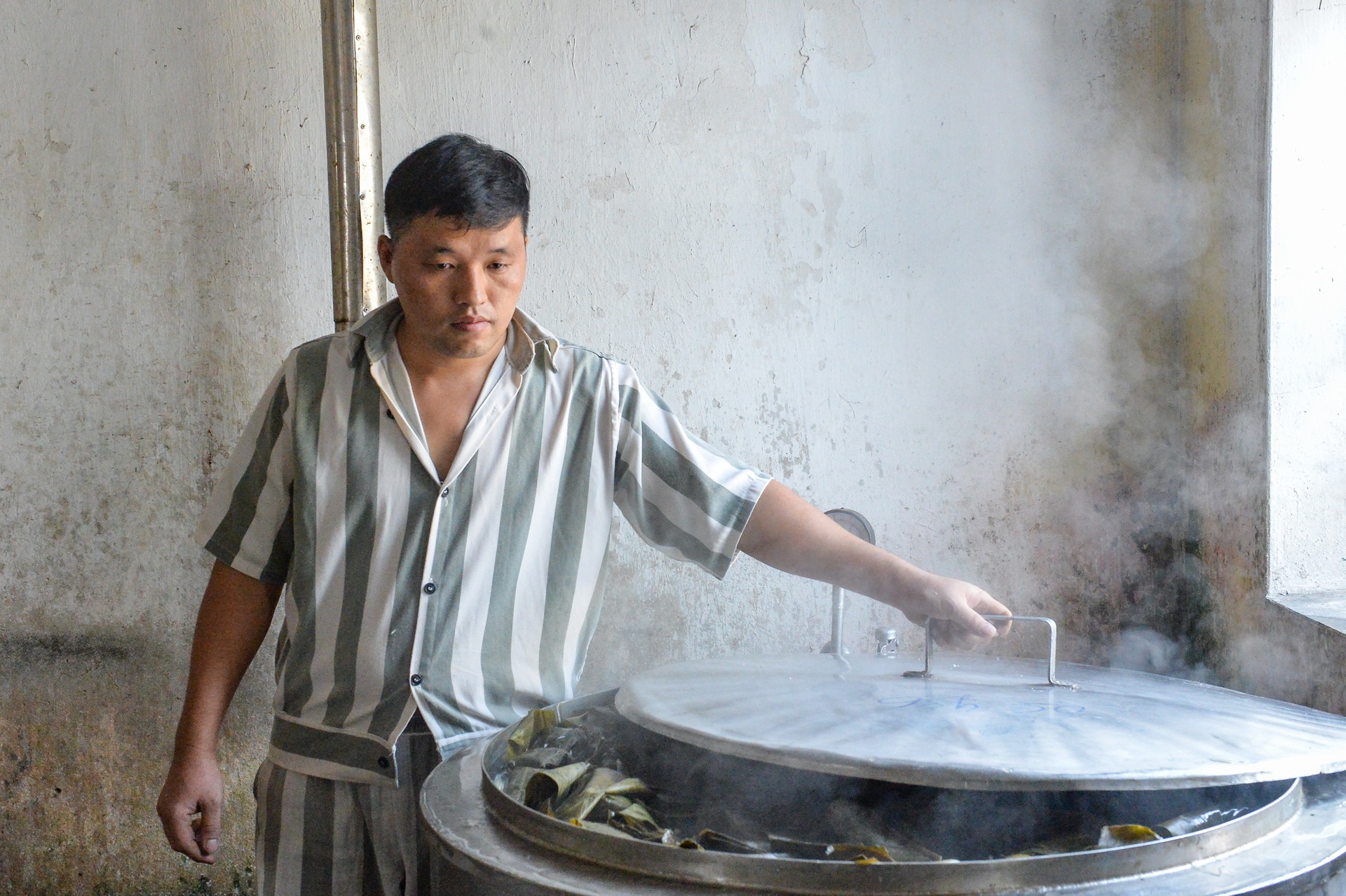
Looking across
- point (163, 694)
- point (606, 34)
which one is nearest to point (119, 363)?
point (163, 694)

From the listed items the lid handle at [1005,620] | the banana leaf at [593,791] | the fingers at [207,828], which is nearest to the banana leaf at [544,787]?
the banana leaf at [593,791]

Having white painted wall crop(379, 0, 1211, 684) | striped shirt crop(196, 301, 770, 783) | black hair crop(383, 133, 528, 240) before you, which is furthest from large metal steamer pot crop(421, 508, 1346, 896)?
white painted wall crop(379, 0, 1211, 684)

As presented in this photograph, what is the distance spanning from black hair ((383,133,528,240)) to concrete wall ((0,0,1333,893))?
95 cm

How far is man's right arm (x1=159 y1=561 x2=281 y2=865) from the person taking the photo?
1.86 meters

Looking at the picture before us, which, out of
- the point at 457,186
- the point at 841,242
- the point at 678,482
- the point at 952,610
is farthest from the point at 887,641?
the point at 841,242

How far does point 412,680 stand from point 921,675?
2.61ft

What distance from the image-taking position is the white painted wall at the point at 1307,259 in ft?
7.63

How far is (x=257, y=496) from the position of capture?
185cm

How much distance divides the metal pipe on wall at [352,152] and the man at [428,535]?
0.60 m

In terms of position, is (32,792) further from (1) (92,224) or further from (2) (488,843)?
(2) (488,843)

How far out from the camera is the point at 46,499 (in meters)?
2.67

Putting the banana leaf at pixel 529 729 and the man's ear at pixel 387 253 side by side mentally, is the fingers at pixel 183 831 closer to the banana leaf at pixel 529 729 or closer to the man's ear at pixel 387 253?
the banana leaf at pixel 529 729

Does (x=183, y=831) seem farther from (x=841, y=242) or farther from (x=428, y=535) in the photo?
(x=841, y=242)

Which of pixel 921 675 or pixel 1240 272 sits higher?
pixel 1240 272
